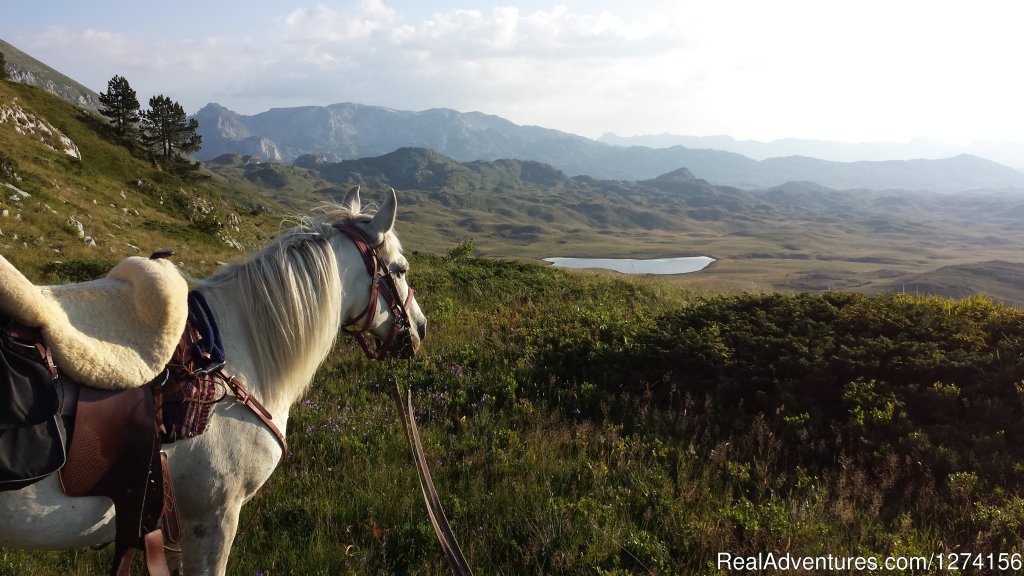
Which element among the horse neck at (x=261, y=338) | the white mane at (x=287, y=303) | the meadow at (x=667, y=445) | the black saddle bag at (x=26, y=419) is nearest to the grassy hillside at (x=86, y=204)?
the white mane at (x=287, y=303)

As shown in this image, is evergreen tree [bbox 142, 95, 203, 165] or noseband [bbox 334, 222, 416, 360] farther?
evergreen tree [bbox 142, 95, 203, 165]

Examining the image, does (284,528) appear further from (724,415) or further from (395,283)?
(724,415)

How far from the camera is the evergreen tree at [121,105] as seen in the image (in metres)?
41.1

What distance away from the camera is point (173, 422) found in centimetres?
268

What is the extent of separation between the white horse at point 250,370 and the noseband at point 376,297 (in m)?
0.03

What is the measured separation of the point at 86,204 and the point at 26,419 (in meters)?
26.6

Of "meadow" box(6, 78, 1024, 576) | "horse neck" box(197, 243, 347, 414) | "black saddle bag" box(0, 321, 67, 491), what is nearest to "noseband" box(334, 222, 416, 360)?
"horse neck" box(197, 243, 347, 414)

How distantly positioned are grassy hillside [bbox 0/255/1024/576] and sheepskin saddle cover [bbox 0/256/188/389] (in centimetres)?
175

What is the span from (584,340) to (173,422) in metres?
6.20

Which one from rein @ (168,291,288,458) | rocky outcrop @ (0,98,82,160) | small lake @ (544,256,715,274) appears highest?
rocky outcrop @ (0,98,82,160)

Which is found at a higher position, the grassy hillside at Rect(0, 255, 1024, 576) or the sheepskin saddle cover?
the sheepskin saddle cover

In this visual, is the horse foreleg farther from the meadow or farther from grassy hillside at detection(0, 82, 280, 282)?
grassy hillside at detection(0, 82, 280, 282)

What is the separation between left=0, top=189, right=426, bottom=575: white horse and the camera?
8.07 feet

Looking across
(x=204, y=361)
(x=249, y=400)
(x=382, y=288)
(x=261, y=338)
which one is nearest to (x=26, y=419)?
(x=204, y=361)
